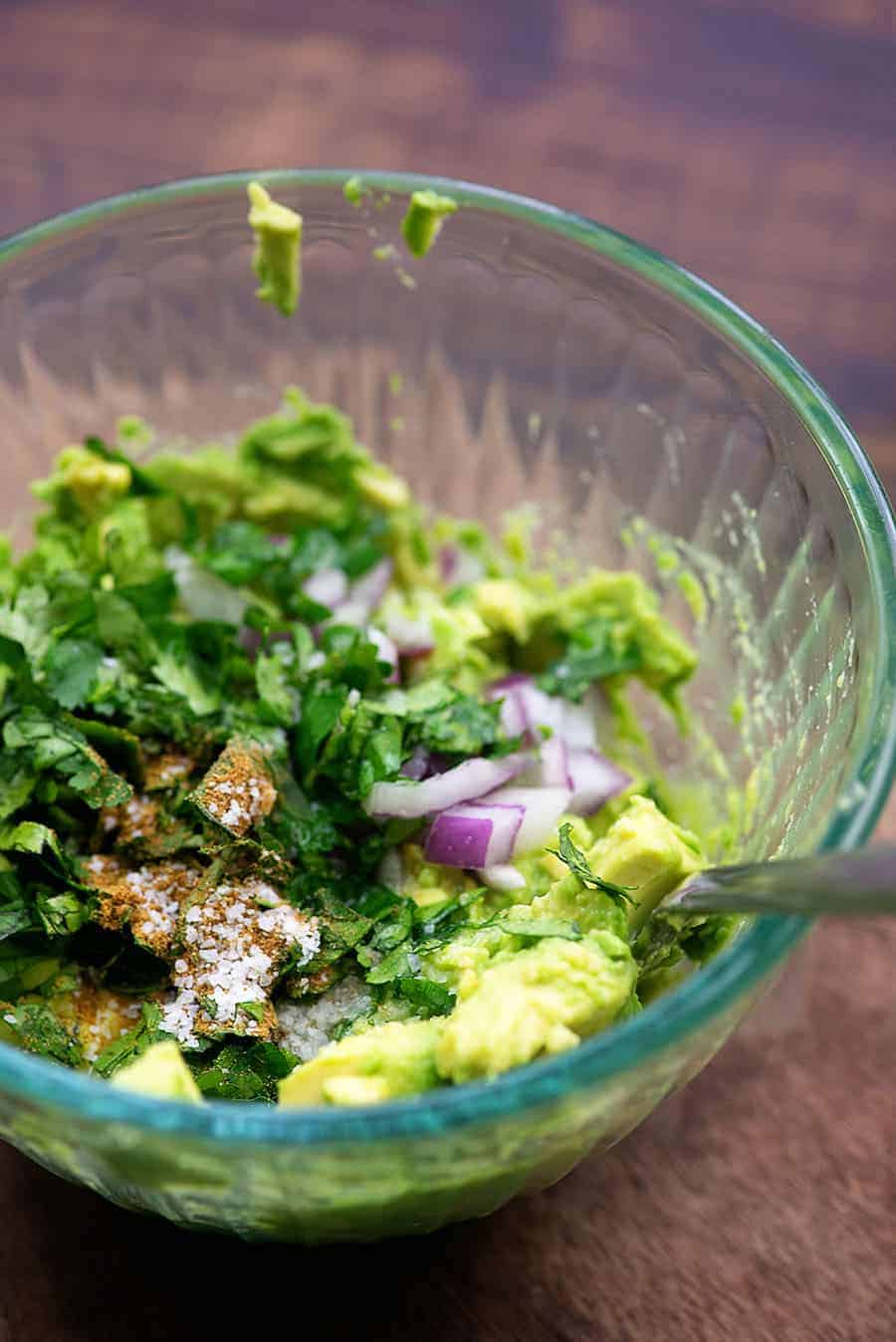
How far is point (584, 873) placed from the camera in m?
1.26

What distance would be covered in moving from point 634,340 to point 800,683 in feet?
1.57

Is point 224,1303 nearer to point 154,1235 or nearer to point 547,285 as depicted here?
point 154,1235

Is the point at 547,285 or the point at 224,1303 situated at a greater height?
the point at 547,285

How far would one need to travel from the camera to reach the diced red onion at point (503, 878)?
140 cm

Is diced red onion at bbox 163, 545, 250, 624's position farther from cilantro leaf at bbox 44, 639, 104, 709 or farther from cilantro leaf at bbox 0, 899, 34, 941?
cilantro leaf at bbox 0, 899, 34, 941

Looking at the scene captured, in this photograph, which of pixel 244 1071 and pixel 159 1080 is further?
pixel 244 1071

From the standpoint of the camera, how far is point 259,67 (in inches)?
96.6

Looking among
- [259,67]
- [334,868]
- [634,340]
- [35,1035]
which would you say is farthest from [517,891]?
[259,67]

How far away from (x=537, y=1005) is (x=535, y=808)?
345 millimetres

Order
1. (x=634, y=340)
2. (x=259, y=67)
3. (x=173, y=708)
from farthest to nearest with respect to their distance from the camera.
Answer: (x=259, y=67)
(x=634, y=340)
(x=173, y=708)

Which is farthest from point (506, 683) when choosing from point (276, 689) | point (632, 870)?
point (632, 870)

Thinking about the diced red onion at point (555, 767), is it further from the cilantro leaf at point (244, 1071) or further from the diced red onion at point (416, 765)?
the cilantro leaf at point (244, 1071)

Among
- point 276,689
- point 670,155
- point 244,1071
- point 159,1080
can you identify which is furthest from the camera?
point 670,155

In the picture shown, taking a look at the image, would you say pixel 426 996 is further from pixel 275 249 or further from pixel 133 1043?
pixel 275 249
